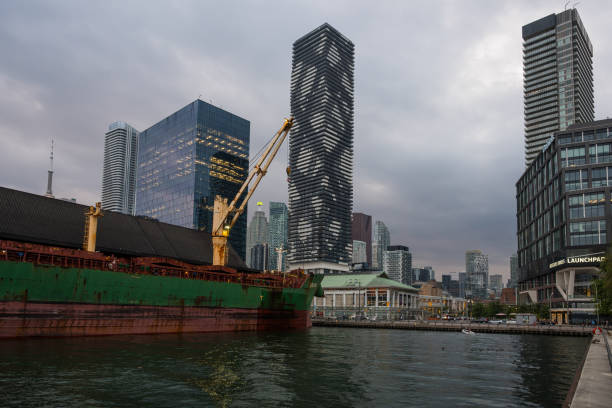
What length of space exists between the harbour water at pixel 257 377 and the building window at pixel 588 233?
92584 mm

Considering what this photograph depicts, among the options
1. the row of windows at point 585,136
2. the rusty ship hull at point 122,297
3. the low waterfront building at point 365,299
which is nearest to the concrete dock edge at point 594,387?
the rusty ship hull at point 122,297

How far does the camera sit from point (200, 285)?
5800 cm

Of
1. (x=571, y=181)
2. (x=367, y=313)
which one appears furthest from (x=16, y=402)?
(x=367, y=313)

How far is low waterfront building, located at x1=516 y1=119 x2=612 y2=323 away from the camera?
11831cm

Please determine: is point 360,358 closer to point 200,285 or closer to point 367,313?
point 200,285

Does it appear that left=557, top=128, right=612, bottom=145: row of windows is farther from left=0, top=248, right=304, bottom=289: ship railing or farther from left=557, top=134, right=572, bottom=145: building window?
left=0, top=248, right=304, bottom=289: ship railing

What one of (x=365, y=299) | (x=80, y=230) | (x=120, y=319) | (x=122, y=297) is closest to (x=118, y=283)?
(x=122, y=297)

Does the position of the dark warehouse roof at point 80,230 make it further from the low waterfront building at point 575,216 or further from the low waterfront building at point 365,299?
the low waterfront building at point 575,216

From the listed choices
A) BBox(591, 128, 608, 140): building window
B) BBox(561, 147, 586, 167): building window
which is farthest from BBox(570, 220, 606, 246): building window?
BBox(591, 128, 608, 140): building window

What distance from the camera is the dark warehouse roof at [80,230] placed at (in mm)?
54969

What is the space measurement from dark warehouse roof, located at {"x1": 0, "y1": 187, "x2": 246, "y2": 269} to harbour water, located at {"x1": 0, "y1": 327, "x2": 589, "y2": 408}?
1944 cm

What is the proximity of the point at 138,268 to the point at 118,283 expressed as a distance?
611cm

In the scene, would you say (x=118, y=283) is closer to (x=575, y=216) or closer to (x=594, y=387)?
(x=594, y=387)

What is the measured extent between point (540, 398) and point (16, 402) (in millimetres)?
24884
